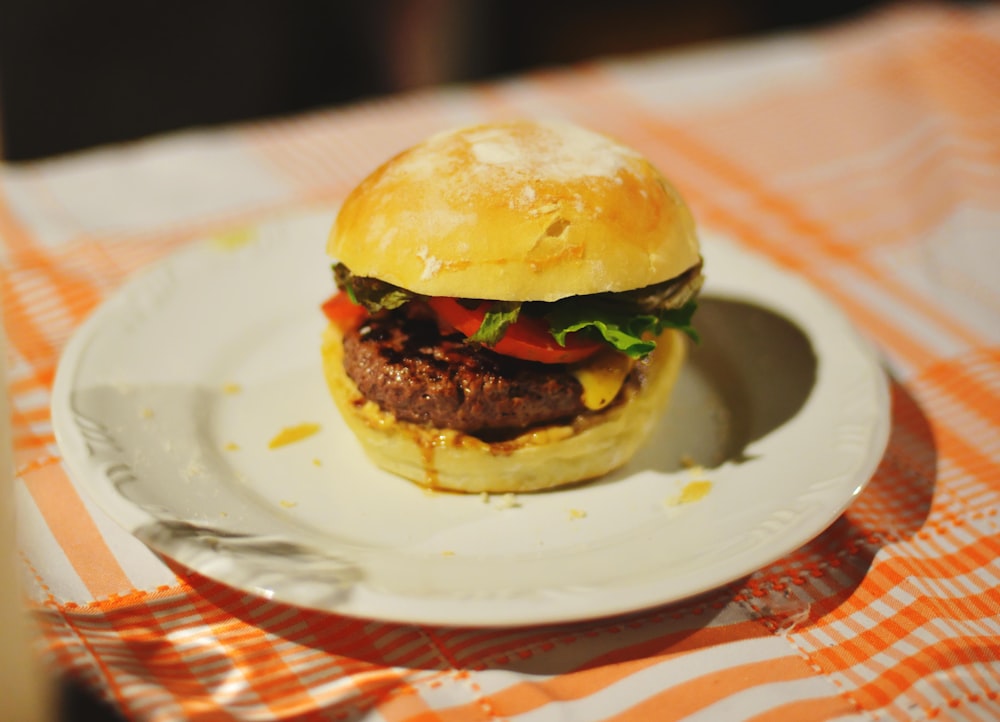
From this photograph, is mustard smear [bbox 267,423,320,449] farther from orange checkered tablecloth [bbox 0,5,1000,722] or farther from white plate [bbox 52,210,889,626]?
orange checkered tablecloth [bbox 0,5,1000,722]

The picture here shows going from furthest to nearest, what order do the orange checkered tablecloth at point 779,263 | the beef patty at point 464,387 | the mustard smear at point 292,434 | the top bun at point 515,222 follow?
the mustard smear at point 292,434, the beef patty at point 464,387, the top bun at point 515,222, the orange checkered tablecloth at point 779,263

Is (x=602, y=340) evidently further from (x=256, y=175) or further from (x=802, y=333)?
(x=256, y=175)

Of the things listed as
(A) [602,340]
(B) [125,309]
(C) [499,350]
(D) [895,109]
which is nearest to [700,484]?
(A) [602,340]

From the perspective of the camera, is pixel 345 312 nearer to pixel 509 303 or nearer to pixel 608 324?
pixel 509 303

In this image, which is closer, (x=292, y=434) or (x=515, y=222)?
(x=515, y=222)

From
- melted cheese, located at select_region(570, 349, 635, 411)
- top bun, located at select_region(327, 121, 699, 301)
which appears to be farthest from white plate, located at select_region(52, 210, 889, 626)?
top bun, located at select_region(327, 121, 699, 301)

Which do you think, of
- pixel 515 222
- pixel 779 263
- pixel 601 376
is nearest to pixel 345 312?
pixel 515 222

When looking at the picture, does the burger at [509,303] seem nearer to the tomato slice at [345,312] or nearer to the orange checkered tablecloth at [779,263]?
the tomato slice at [345,312]

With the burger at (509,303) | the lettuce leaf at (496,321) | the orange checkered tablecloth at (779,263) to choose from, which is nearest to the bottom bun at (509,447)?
the burger at (509,303)
